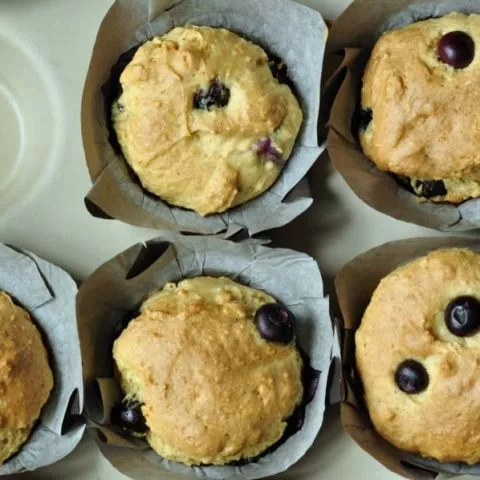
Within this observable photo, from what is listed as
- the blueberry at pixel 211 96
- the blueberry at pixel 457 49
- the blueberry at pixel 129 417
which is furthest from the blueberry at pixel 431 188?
the blueberry at pixel 129 417

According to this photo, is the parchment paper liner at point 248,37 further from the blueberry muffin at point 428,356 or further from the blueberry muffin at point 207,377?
the blueberry muffin at point 428,356

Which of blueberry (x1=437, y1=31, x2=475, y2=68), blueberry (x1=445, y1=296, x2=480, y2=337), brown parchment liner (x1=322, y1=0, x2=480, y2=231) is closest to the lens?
blueberry (x1=445, y1=296, x2=480, y2=337)

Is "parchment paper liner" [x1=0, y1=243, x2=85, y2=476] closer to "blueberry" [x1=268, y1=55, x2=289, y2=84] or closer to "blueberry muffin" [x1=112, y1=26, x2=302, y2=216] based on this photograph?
"blueberry muffin" [x1=112, y1=26, x2=302, y2=216]

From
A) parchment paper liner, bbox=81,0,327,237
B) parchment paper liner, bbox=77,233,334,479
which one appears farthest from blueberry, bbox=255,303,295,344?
parchment paper liner, bbox=81,0,327,237

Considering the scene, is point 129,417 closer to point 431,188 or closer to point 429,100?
point 431,188

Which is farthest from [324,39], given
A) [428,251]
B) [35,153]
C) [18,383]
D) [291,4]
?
[18,383]

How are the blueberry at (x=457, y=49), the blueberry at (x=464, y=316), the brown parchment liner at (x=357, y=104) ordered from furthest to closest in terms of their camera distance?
the brown parchment liner at (x=357, y=104)
the blueberry at (x=457, y=49)
the blueberry at (x=464, y=316)
